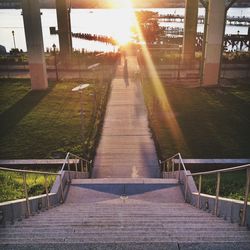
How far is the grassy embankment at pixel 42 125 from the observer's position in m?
11.9

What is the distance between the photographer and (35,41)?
2155 centimetres

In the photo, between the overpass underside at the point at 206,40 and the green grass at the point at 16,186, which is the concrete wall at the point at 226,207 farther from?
the overpass underside at the point at 206,40

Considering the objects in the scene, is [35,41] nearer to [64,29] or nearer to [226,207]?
[64,29]

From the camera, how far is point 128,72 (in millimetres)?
28141

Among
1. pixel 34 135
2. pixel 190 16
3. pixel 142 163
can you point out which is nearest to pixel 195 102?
pixel 142 163

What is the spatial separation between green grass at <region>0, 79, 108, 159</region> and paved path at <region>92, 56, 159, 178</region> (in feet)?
2.53

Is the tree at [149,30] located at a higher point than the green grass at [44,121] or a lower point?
higher

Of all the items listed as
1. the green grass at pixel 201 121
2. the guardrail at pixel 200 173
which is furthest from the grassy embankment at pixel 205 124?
the guardrail at pixel 200 173

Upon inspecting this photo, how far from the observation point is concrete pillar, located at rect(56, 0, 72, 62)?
30375 mm

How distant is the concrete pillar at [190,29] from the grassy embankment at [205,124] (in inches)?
389

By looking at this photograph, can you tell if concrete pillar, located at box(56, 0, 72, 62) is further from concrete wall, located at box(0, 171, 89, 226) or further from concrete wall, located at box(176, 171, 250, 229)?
concrete wall, located at box(176, 171, 250, 229)

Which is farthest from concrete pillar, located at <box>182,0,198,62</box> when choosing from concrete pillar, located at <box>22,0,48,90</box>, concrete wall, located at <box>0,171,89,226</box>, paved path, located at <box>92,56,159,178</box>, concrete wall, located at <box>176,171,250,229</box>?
concrete wall, located at <box>176,171,250,229</box>

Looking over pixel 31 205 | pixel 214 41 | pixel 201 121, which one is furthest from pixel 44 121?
pixel 214 41

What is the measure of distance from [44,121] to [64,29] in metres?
18.5
